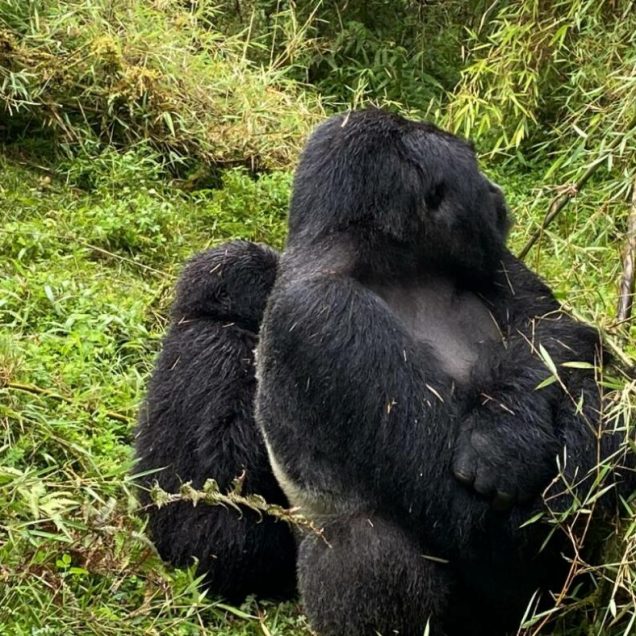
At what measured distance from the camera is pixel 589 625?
8.92 ft

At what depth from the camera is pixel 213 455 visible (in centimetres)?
323

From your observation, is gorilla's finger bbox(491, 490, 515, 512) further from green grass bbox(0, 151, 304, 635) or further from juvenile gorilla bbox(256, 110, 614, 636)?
green grass bbox(0, 151, 304, 635)

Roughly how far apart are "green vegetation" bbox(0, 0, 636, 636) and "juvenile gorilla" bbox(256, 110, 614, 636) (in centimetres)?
16

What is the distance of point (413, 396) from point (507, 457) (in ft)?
0.82

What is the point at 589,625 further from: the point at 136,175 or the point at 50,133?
the point at 50,133

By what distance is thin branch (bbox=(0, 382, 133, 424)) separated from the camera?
3.46 m

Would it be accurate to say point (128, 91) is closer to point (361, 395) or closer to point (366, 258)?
point (366, 258)

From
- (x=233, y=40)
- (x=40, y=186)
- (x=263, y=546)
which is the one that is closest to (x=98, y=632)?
(x=263, y=546)

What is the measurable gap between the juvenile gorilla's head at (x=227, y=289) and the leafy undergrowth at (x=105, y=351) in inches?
19.1

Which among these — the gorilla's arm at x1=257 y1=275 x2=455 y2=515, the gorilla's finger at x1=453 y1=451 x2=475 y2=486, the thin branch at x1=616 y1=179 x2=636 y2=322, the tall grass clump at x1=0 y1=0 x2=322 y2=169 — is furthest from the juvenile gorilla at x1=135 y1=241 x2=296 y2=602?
the tall grass clump at x1=0 y1=0 x2=322 y2=169

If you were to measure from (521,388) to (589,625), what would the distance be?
0.58 m

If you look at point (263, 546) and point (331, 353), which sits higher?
point (331, 353)

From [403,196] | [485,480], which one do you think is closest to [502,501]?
[485,480]

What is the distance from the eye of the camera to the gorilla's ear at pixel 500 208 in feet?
10.1
